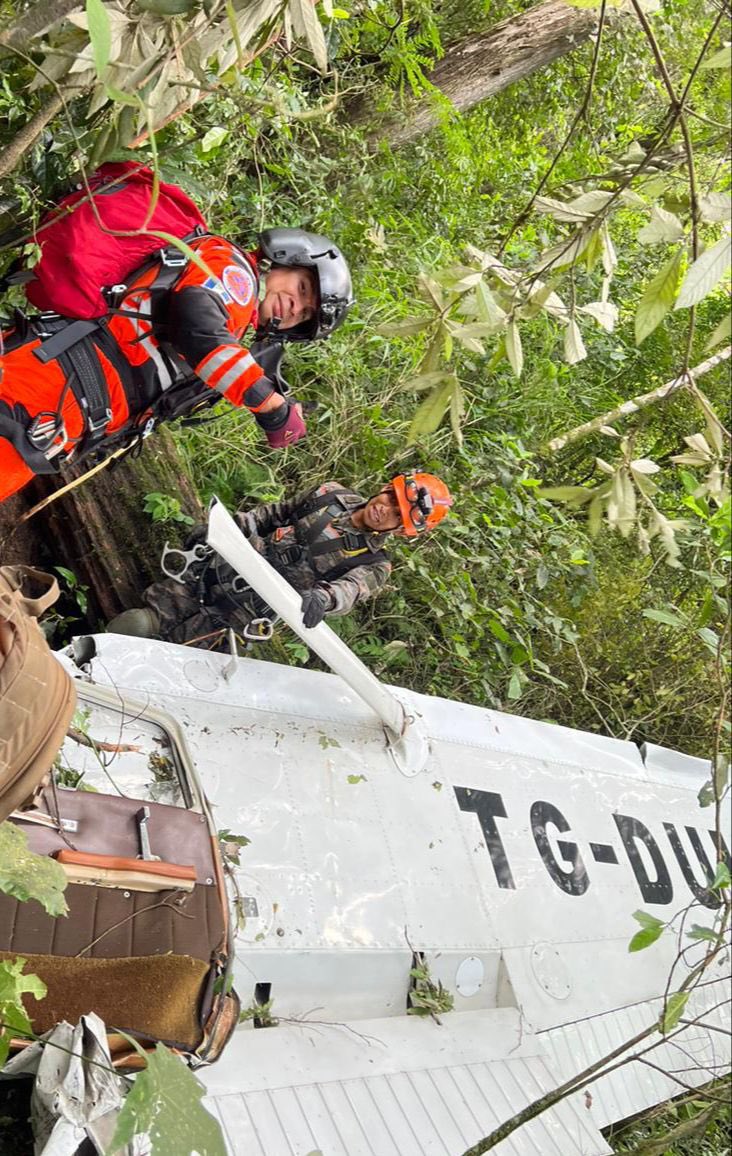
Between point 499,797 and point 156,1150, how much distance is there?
3.38m

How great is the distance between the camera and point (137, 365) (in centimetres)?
348

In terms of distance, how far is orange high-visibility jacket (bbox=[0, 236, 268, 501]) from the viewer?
3.26 meters

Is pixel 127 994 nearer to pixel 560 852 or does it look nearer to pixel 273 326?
pixel 273 326

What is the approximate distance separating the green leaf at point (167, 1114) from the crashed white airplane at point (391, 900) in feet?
3.94

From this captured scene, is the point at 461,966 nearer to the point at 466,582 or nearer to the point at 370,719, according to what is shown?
the point at 370,719

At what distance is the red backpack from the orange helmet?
7.51 feet

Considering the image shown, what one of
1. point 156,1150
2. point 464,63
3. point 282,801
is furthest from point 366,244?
point 156,1150

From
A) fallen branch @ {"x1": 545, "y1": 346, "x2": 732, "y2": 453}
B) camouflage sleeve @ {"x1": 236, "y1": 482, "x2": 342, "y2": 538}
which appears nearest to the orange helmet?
camouflage sleeve @ {"x1": 236, "y1": 482, "x2": 342, "y2": 538}

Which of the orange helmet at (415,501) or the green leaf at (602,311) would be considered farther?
the orange helmet at (415,501)

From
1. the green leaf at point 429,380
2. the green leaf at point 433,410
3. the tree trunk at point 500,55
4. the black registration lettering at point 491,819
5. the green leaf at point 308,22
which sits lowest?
the black registration lettering at point 491,819

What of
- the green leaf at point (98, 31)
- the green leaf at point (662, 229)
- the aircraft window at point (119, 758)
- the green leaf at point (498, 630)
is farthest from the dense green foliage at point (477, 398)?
the green leaf at point (98, 31)

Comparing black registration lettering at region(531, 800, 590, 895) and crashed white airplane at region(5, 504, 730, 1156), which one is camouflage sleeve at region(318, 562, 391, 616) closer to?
crashed white airplane at region(5, 504, 730, 1156)

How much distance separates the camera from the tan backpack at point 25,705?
1.72 metres

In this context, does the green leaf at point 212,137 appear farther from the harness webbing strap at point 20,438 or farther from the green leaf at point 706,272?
the green leaf at point 706,272
